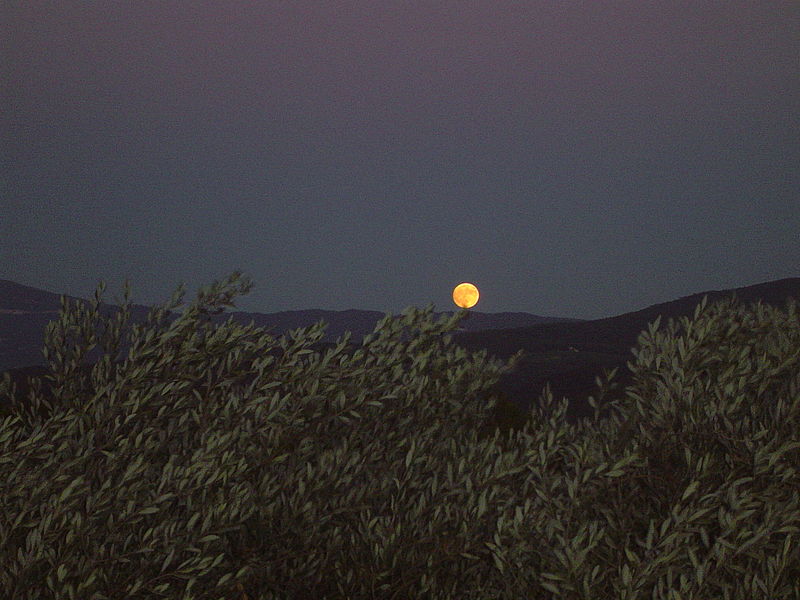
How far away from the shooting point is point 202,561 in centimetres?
654

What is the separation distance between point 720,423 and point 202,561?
463cm

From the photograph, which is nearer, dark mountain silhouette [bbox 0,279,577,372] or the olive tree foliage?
the olive tree foliage

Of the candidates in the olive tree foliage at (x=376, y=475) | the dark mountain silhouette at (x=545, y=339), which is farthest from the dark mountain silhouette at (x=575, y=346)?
the olive tree foliage at (x=376, y=475)

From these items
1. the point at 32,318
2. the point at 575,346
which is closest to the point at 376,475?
the point at 575,346

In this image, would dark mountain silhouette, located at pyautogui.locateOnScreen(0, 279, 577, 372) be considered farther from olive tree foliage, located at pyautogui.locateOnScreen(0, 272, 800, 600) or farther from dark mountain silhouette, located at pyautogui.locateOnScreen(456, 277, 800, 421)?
olive tree foliage, located at pyautogui.locateOnScreen(0, 272, 800, 600)

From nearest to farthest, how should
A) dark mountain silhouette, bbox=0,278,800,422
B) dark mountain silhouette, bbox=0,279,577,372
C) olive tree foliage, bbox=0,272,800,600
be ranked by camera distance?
olive tree foliage, bbox=0,272,800,600 → dark mountain silhouette, bbox=0,278,800,422 → dark mountain silhouette, bbox=0,279,577,372

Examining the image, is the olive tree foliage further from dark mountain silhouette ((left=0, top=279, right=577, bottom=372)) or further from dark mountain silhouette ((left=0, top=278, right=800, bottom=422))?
dark mountain silhouette ((left=0, top=279, right=577, bottom=372))

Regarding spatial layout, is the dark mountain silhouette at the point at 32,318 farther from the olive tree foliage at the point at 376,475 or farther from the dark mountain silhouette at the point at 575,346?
the olive tree foliage at the point at 376,475

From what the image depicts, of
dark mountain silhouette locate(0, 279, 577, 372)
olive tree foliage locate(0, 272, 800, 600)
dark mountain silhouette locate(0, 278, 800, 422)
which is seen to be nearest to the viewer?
olive tree foliage locate(0, 272, 800, 600)

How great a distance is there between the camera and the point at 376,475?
859cm

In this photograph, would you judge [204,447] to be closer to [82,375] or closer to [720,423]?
[82,375]

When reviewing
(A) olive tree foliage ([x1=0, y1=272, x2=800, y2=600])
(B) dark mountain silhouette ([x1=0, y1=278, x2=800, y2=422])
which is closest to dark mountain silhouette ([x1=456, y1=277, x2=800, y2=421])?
(B) dark mountain silhouette ([x1=0, y1=278, x2=800, y2=422])

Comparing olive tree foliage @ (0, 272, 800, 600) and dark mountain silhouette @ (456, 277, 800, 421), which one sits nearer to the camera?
olive tree foliage @ (0, 272, 800, 600)

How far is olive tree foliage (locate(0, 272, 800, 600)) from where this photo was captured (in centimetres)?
672
